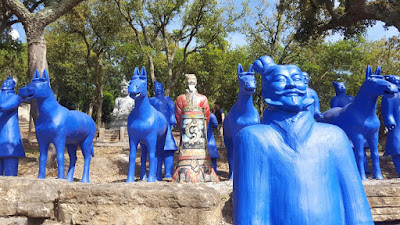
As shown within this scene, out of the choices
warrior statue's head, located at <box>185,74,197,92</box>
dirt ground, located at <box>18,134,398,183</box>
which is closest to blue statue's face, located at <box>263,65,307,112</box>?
warrior statue's head, located at <box>185,74,197,92</box>

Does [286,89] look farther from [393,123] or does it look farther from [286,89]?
[393,123]

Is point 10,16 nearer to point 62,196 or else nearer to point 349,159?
point 62,196

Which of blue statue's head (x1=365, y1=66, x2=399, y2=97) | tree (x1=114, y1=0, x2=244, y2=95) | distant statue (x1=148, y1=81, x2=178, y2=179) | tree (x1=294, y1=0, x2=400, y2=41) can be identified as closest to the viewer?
blue statue's head (x1=365, y1=66, x2=399, y2=97)

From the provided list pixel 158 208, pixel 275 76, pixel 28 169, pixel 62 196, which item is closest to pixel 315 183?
pixel 275 76

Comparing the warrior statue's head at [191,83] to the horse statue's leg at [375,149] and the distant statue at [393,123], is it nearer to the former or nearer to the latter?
the horse statue's leg at [375,149]

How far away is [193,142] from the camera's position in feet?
19.7

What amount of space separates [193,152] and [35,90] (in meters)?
2.77

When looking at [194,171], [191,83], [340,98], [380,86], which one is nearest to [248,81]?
[191,83]

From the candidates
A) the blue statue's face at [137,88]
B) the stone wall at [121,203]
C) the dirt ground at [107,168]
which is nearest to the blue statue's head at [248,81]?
the blue statue's face at [137,88]

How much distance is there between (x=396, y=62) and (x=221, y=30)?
36.3ft

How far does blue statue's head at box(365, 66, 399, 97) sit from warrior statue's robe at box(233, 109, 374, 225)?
143 inches

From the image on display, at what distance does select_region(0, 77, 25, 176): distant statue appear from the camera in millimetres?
6055

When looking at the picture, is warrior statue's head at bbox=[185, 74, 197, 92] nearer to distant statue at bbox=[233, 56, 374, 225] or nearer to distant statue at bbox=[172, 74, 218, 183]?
distant statue at bbox=[172, 74, 218, 183]

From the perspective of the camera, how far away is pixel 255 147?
190 cm
